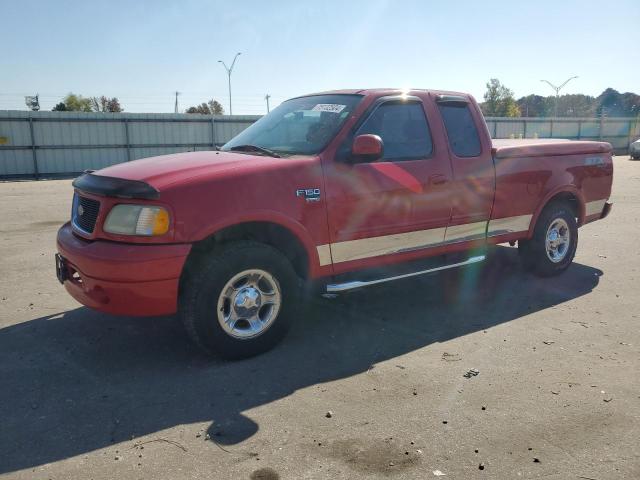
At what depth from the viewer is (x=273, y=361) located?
4.10m

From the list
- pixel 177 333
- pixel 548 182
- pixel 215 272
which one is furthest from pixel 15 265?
pixel 548 182

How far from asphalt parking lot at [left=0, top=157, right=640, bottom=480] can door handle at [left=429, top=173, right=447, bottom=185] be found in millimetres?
1193

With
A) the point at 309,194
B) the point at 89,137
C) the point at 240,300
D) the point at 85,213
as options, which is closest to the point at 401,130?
the point at 309,194

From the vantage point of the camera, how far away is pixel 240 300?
13.3 feet

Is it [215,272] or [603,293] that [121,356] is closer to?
[215,272]

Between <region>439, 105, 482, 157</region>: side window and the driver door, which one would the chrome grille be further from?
<region>439, 105, 482, 157</region>: side window

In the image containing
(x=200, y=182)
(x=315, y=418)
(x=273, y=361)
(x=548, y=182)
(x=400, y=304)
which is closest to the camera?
(x=315, y=418)

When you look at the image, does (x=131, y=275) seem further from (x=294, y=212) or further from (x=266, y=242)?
(x=294, y=212)

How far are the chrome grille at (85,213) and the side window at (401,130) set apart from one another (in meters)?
2.11

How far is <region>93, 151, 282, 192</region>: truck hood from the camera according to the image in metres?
3.81

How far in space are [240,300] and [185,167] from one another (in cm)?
103

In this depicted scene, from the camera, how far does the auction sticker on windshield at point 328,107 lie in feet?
15.7

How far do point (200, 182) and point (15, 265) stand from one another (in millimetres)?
4360

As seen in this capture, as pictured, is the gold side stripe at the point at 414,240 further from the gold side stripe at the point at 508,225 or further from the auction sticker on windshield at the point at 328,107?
the auction sticker on windshield at the point at 328,107
